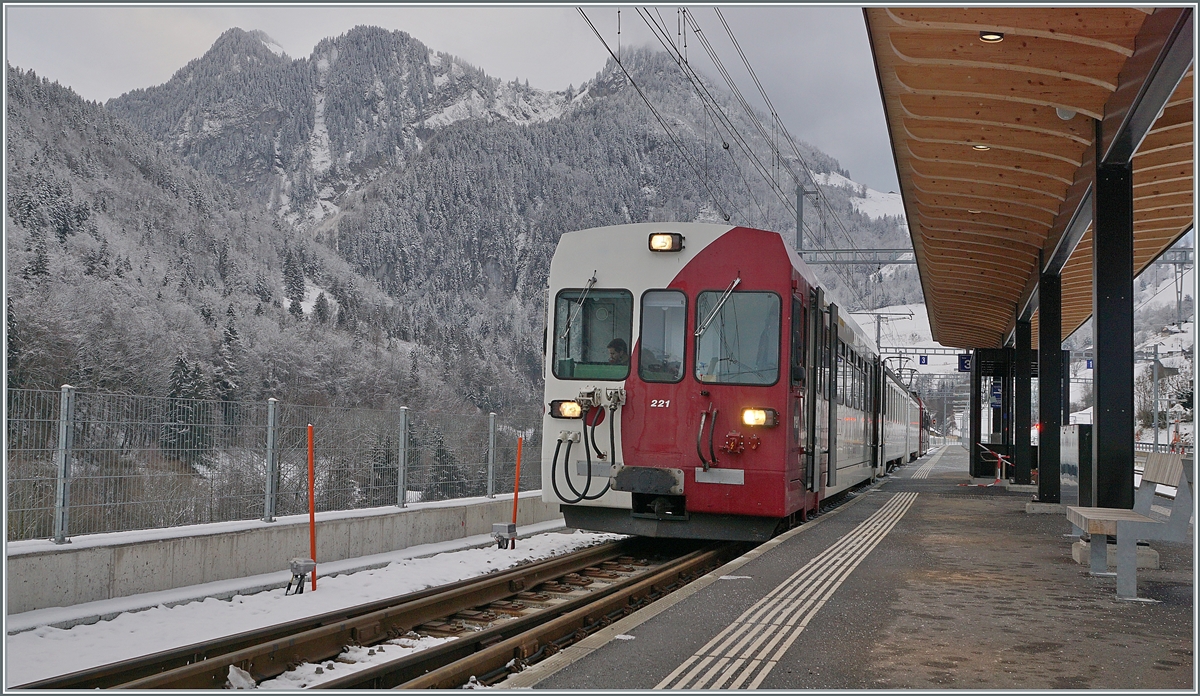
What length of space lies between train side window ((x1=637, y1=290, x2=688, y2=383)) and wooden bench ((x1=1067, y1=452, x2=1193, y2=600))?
391 centimetres

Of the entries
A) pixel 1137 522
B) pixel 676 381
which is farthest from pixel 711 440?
A: pixel 1137 522

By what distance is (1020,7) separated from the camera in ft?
22.8

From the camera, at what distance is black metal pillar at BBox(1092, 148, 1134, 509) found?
8.82 meters

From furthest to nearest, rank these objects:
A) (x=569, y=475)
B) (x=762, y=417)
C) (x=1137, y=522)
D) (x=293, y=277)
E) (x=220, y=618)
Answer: (x=293, y=277) < (x=569, y=475) < (x=762, y=417) < (x=220, y=618) < (x=1137, y=522)

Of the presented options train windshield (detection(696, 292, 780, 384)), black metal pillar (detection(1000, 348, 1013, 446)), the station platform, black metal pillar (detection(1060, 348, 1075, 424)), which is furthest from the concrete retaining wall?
black metal pillar (detection(1000, 348, 1013, 446))

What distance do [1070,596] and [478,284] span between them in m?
112

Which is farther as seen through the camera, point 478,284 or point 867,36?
point 478,284

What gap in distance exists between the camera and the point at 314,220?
142625 mm

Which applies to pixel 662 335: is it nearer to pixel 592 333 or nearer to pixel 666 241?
pixel 592 333

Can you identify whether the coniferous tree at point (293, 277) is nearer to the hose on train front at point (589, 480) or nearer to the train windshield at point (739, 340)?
the hose on train front at point (589, 480)

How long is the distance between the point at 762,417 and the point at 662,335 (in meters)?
1.33

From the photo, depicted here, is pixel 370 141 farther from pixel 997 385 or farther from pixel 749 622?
pixel 749 622

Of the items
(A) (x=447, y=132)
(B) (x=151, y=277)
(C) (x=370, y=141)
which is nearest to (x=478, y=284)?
(A) (x=447, y=132)

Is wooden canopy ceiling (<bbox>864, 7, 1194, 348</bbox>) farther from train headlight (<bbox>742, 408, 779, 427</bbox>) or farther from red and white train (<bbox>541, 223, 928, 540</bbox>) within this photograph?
train headlight (<bbox>742, 408, 779, 427</bbox>)
